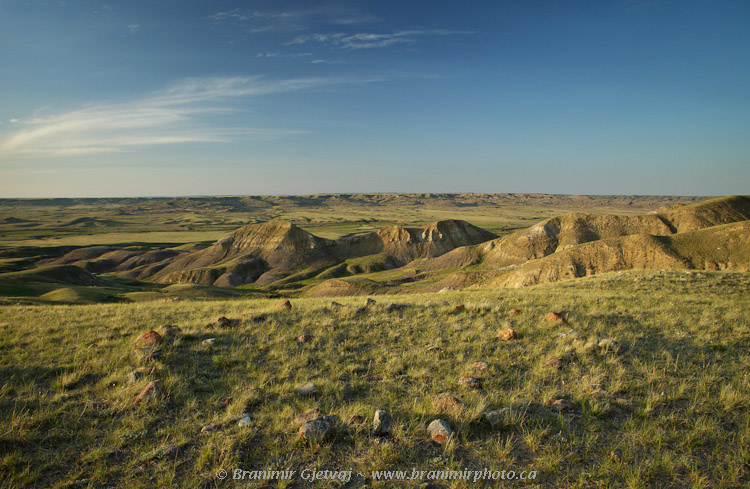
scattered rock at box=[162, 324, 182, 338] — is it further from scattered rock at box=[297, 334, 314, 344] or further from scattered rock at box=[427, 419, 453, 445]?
scattered rock at box=[427, 419, 453, 445]

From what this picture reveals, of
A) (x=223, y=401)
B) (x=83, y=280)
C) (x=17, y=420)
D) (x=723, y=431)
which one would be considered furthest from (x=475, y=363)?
(x=83, y=280)

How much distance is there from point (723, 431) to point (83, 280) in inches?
3467

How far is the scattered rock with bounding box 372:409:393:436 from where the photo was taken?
5028 mm

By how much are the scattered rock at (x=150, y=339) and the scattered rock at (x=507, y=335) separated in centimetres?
929

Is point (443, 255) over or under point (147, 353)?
under

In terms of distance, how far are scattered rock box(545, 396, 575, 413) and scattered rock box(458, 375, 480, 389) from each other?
127cm

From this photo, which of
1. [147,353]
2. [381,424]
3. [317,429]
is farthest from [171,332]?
[381,424]

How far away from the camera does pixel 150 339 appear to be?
8750 millimetres

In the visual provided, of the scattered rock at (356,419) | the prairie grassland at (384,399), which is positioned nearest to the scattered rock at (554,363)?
the prairie grassland at (384,399)

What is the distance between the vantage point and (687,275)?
2255 centimetres

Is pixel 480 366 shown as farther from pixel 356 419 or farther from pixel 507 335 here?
pixel 356 419

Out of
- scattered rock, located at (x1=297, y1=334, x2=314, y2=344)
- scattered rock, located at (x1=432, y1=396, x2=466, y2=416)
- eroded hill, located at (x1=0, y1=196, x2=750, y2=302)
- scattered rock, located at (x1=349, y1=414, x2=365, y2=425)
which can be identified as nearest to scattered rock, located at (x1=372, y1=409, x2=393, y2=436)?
scattered rock, located at (x1=349, y1=414, x2=365, y2=425)

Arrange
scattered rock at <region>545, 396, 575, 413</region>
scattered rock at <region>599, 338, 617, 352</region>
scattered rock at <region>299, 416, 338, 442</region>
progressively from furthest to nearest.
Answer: scattered rock at <region>599, 338, 617, 352</region>
scattered rock at <region>545, 396, 575, 413</region>
scattered rock at <region>299, 416, 338, 442</region>

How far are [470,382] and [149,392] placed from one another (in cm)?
614
